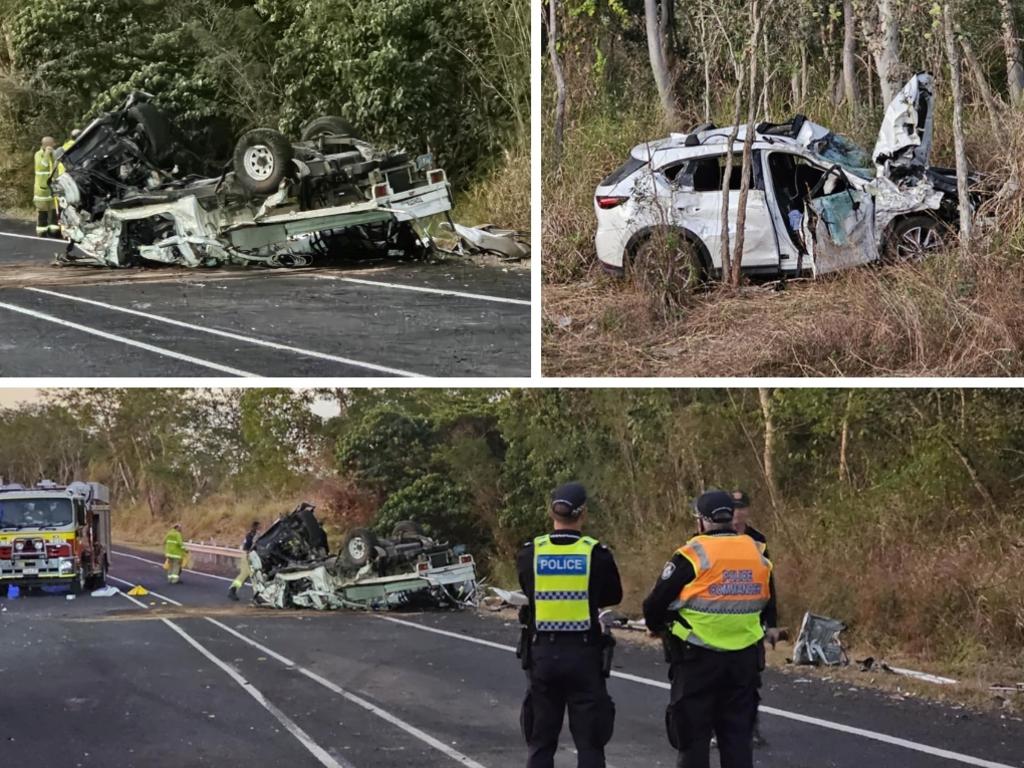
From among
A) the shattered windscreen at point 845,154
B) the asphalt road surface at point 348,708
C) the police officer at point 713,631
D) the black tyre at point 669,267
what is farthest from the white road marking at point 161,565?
the police officer at point 713,631

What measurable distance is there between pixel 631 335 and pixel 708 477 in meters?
4.61

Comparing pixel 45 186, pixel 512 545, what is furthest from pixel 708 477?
pixel 45 186

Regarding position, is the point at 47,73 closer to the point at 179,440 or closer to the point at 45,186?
the point at 45,186

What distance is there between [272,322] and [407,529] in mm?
6239

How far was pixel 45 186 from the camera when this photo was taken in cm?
1902

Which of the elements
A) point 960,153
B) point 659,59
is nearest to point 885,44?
point 960,153

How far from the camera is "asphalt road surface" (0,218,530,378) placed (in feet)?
41.0

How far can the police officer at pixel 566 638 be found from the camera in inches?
279

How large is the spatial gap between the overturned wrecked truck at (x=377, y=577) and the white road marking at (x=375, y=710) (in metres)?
3.08

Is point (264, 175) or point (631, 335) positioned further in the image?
point (264, 175)

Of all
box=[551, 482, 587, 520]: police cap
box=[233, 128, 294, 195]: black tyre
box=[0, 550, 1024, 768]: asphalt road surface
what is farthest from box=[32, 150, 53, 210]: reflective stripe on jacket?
box=[551, 482, 587, 520]: police cap

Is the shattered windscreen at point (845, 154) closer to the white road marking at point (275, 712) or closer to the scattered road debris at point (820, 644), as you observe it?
the scattered road debris at point (820, 644)

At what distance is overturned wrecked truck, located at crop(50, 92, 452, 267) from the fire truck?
203 inches

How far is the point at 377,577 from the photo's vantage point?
1736cm
